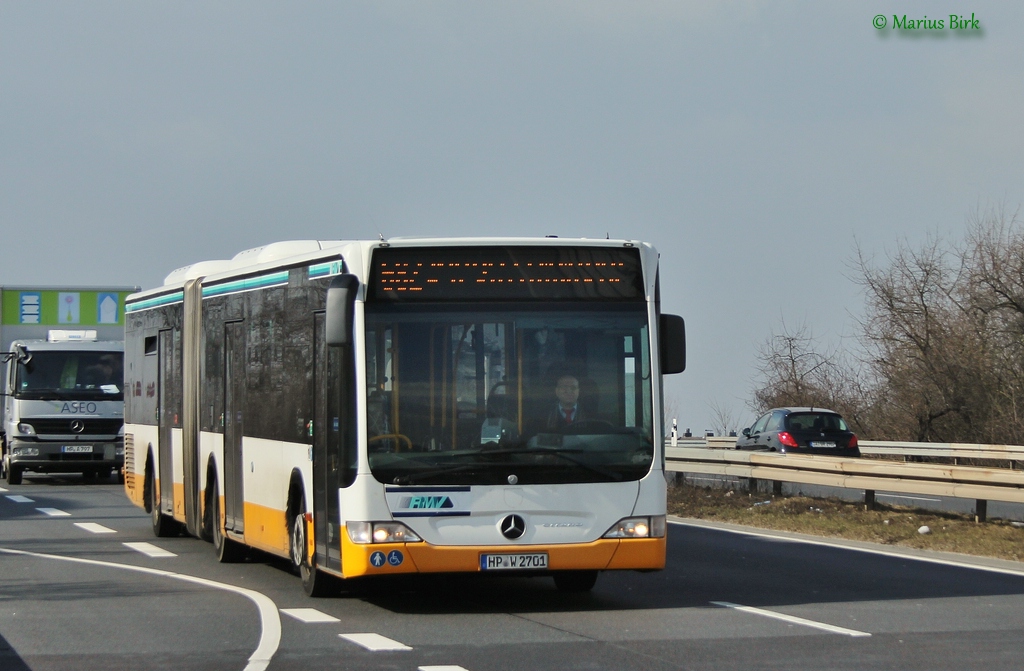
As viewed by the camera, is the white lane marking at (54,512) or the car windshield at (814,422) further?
the car windshield at (814,422)

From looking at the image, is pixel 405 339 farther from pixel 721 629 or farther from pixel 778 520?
pixel 778 520

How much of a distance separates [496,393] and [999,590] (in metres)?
4.79

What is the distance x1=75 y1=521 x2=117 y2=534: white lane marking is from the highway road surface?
8.27ft

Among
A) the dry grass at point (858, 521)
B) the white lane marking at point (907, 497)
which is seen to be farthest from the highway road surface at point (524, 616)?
the white lane marking at point (907, 497)

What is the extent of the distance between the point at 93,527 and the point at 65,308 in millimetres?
13169

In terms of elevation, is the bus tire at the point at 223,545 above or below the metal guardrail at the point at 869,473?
below

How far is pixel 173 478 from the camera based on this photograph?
60.2 feet

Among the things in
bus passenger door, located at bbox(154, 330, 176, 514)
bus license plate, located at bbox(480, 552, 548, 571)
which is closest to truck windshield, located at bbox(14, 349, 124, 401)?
bus passenger door, located at bbox(154, 330, 176, 514)

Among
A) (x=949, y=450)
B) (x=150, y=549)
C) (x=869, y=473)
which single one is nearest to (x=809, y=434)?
(x=949, y=450)

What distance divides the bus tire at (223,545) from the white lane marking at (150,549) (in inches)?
35.6

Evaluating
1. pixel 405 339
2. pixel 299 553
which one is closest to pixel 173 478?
pixel 299 553

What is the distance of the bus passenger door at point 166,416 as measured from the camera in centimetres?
1852

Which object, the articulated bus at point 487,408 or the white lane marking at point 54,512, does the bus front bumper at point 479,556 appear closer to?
the articulated bus at point 487,408

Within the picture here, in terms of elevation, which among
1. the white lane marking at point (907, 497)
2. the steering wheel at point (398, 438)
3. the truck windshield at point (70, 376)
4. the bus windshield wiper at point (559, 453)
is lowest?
the white lane marking at point (907, 497)
